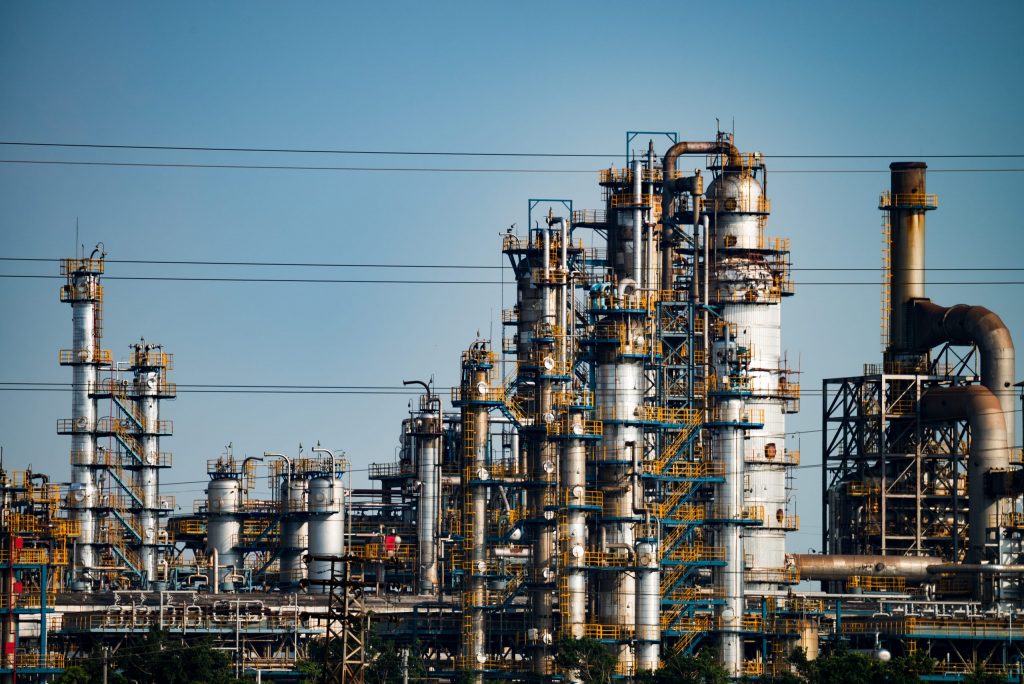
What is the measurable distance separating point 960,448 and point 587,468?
64.4 feet

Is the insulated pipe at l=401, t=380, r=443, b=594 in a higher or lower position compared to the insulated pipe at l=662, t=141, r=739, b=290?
lower

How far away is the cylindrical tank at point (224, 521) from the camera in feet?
333

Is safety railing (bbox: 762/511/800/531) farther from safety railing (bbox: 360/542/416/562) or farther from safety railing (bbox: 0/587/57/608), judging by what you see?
safety railing (bbox: 0/587/57/608)

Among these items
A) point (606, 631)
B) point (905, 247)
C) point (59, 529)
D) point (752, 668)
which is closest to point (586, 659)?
point (606, 631)

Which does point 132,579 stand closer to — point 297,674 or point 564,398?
point 297,674

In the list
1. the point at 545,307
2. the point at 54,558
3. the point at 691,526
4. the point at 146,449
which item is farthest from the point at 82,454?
the point at 691,526

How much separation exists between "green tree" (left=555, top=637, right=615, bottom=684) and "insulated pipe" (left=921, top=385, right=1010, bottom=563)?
18.5m

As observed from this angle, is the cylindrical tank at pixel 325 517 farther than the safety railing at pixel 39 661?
Yes

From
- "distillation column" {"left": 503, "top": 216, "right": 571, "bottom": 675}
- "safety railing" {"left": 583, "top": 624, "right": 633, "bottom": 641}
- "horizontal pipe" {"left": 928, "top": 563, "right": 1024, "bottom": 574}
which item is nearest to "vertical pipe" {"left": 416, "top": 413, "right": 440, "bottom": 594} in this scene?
"distillation column" {"left": 503, "top": 216, "right": 571, "bottom": 675}

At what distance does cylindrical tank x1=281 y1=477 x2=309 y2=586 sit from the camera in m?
98.7

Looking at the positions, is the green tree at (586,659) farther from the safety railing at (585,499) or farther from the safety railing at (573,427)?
the safety railing at (573,427)

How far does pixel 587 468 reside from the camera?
81625mm

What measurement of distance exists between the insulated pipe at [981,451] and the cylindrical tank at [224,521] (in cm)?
3189

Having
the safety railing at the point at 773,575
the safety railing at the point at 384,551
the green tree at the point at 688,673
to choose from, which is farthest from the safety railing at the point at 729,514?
the safety railing at the point at 384,551
